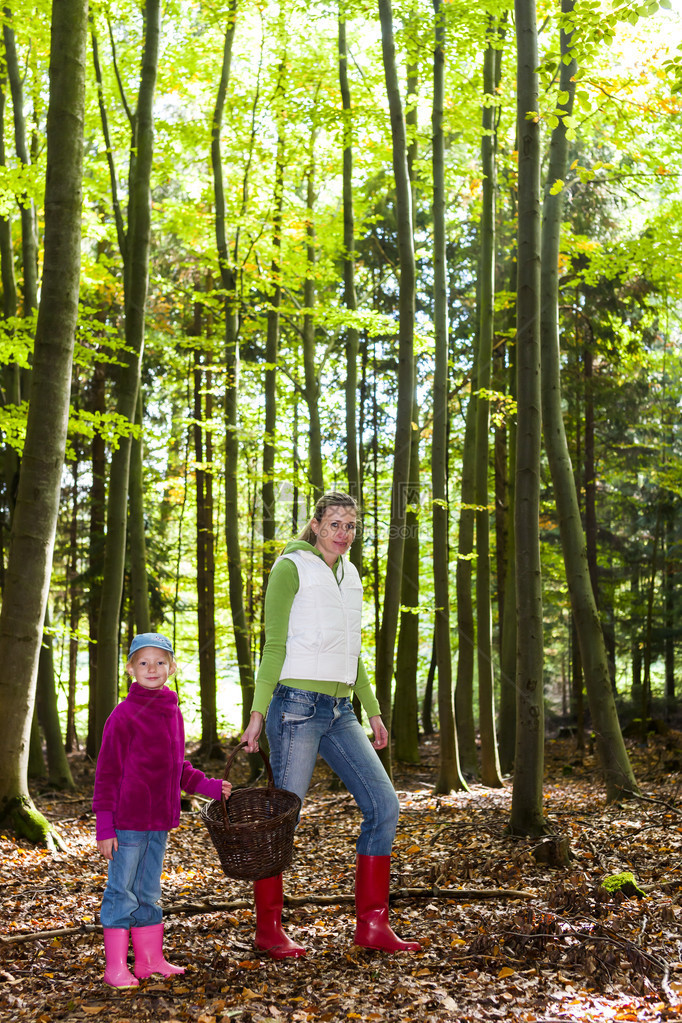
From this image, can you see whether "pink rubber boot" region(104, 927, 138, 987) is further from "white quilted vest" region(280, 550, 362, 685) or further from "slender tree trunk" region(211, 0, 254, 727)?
"slender tree trunk" region(211, 0, 254, 727)

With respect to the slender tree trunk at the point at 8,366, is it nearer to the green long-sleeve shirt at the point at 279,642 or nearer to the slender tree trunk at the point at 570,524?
the slender tree trunk at the point at 570,524

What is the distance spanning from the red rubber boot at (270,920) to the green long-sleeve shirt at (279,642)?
807 mm

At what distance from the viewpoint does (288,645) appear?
369cm

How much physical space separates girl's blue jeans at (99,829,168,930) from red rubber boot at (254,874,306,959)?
468 millimetres

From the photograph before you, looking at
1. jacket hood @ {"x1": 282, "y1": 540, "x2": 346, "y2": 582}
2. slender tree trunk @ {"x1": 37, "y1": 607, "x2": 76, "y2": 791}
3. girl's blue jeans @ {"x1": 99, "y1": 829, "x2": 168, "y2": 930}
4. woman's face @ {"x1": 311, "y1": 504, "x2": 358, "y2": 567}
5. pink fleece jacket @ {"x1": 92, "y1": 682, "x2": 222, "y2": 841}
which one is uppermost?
woman's face @ {"x1": 311, "y1": 504, "x2": 358, "y2": 567}

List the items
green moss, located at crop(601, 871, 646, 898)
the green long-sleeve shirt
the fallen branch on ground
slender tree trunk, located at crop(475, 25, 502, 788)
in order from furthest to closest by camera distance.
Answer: slender tree trunk, located at crop(475, 25, 502, 788), the fallen branch on ground, green moss, located at crop(601, 871, 646, 898), the green long-sleeve shirt

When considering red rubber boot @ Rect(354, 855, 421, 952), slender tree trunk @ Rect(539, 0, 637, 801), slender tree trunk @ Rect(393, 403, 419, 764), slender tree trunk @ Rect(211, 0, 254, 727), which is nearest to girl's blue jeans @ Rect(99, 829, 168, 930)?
red rubber boot @ Rect(354, 855, 421, 952)

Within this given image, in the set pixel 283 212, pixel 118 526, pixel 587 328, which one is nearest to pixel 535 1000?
pixel 118 526

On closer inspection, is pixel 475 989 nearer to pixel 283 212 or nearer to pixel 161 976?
pixel 161 976

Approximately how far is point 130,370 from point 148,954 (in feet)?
21.7

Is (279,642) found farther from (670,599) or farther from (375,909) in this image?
(670,599)

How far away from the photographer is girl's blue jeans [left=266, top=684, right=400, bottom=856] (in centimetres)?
363

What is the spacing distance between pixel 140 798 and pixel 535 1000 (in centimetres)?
169

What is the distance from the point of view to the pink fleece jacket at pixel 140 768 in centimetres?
331
